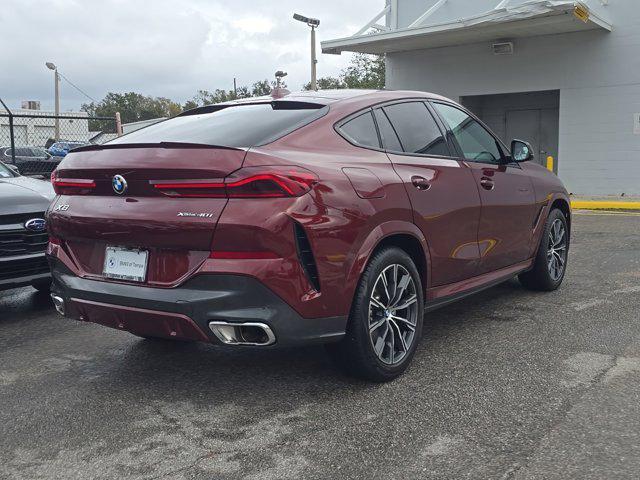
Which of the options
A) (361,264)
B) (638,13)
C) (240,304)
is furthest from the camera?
(638,13)

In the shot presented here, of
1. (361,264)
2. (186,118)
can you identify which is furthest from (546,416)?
(186,118)

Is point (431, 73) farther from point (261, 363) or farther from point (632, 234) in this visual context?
point (261, 363)

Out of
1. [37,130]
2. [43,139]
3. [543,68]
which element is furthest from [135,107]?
[543,68]

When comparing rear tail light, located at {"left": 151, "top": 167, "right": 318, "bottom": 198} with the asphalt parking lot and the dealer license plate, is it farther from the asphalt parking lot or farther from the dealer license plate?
the asphalt parking lot

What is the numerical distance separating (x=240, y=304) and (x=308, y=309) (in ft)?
1.11

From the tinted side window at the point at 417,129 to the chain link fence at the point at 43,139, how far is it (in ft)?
6.00

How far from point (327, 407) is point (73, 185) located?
1829 mm

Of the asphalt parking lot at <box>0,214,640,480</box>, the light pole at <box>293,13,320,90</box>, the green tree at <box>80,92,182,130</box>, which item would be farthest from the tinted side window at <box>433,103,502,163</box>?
the green tree at <box>80,92,182,130</box>

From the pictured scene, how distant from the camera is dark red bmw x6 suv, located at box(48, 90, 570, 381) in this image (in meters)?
3.20

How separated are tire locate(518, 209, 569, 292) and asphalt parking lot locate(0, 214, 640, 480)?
2.05 feet

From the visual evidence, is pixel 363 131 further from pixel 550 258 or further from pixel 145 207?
pixel 550 258

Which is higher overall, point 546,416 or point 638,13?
point 638,13

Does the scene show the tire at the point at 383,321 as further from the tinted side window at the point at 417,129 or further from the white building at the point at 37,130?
the white building at the point at 37,130

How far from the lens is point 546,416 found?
327 cm
